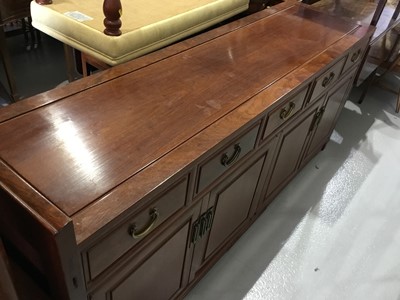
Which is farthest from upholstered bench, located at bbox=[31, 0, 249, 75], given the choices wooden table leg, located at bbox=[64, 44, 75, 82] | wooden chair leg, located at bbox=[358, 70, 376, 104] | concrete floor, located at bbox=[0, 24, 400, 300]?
wooden chair leg, located at bbox=[358, 70, 376, 104]

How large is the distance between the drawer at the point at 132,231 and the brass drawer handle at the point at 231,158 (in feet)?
0.47

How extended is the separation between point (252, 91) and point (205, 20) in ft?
2.11

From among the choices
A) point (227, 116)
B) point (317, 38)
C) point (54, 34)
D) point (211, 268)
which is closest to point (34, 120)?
point (227, 116)

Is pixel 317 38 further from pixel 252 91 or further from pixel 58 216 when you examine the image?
pixel 58 216

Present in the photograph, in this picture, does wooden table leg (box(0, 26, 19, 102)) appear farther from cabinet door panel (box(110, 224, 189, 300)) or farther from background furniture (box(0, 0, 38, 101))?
cabinet door panel (box(110, 224, 189, 300))

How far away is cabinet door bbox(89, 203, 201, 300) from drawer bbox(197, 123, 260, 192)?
3.4 inches

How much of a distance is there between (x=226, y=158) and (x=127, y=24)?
68cm

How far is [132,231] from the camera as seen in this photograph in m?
0.68

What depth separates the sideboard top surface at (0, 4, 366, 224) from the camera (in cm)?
65

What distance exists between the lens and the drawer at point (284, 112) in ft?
3.42

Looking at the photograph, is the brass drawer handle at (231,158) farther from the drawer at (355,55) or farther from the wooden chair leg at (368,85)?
the wooden chair leg at (368,85)

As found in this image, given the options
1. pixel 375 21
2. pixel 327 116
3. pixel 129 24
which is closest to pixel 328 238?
pixel 327 116

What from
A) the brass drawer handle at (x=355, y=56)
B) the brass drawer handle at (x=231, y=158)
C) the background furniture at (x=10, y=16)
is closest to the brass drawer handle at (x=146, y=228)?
the brass drawer handle at (x=231, y=158)

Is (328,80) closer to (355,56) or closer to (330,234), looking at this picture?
(355,56)
